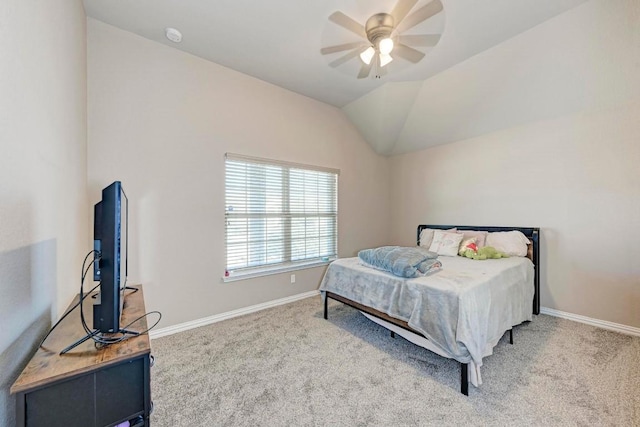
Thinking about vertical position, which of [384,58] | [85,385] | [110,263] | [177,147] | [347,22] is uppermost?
[347,22]

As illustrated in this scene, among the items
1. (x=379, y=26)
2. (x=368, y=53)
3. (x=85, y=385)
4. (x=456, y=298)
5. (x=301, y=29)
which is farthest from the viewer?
(x=301, y=29)

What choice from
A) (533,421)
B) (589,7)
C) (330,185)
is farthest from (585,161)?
(330,185)

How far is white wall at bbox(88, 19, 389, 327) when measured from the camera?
2377 millimetres

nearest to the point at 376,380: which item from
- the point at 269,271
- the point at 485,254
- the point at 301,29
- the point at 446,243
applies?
the point at 269,271

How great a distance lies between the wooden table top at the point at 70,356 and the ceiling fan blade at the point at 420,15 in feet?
9.10

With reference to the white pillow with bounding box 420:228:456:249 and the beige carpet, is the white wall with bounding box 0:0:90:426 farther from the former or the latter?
the white pillow with bounding box 420:228:456:249

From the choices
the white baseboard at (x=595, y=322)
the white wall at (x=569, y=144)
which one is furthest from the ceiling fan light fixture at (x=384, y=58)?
the white baseboard at (x=595, y=322)

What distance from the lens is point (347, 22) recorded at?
2.13 metres

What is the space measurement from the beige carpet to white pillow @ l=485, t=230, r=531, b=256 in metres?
0.85

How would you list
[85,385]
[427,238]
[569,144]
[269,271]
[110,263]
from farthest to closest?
[427,238] < [269,271] < [569,144] < [110,263] < [85,385]

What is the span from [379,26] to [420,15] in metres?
0.34

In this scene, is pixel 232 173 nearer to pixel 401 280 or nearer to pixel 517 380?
pixel 401 280

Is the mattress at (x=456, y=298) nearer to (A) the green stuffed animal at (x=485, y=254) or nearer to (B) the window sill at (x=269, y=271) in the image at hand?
(A) the green stuffed animal at (x=485, y=254)

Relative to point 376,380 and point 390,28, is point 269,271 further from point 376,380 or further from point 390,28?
point 390,28
